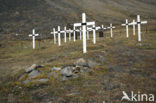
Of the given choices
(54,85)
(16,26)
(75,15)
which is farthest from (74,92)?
(75,15)

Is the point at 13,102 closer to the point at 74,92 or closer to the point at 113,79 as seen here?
the point at 74,92

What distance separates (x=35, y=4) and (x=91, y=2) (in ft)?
145

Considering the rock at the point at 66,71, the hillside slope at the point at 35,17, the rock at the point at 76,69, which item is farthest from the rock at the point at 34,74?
the hillside slope at the point at 35,17

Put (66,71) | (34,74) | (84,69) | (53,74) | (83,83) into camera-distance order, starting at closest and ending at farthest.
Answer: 1. (83,83)
2. (66,71)
3. (53,74)
4. (34,74)
5. (84,69)

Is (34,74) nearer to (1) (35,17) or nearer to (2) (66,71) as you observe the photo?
(2) (66,71)

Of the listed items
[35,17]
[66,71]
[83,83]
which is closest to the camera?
[83,83]

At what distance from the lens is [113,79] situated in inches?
274

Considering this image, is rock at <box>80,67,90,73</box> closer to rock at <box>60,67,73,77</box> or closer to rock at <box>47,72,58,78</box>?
rock at <box>60,67,73,77</box>

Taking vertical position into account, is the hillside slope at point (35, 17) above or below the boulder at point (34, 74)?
above

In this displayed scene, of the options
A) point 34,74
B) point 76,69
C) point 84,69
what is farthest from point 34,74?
point 84,69

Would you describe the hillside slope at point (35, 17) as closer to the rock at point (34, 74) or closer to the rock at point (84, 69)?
the rock at point (34, 74)

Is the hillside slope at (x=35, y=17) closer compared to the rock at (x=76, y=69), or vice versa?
the rock at (x=76, y=69)

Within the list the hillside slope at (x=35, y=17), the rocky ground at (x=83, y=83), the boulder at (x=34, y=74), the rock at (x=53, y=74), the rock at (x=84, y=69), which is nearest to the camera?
the rocky ground at (x=83, y=83)

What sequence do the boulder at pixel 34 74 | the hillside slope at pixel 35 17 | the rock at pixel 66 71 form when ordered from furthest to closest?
1. the hillside slope at pixel 35 17
2. the boulder at pixel 34 74
3. the rock at pixel 66 71
